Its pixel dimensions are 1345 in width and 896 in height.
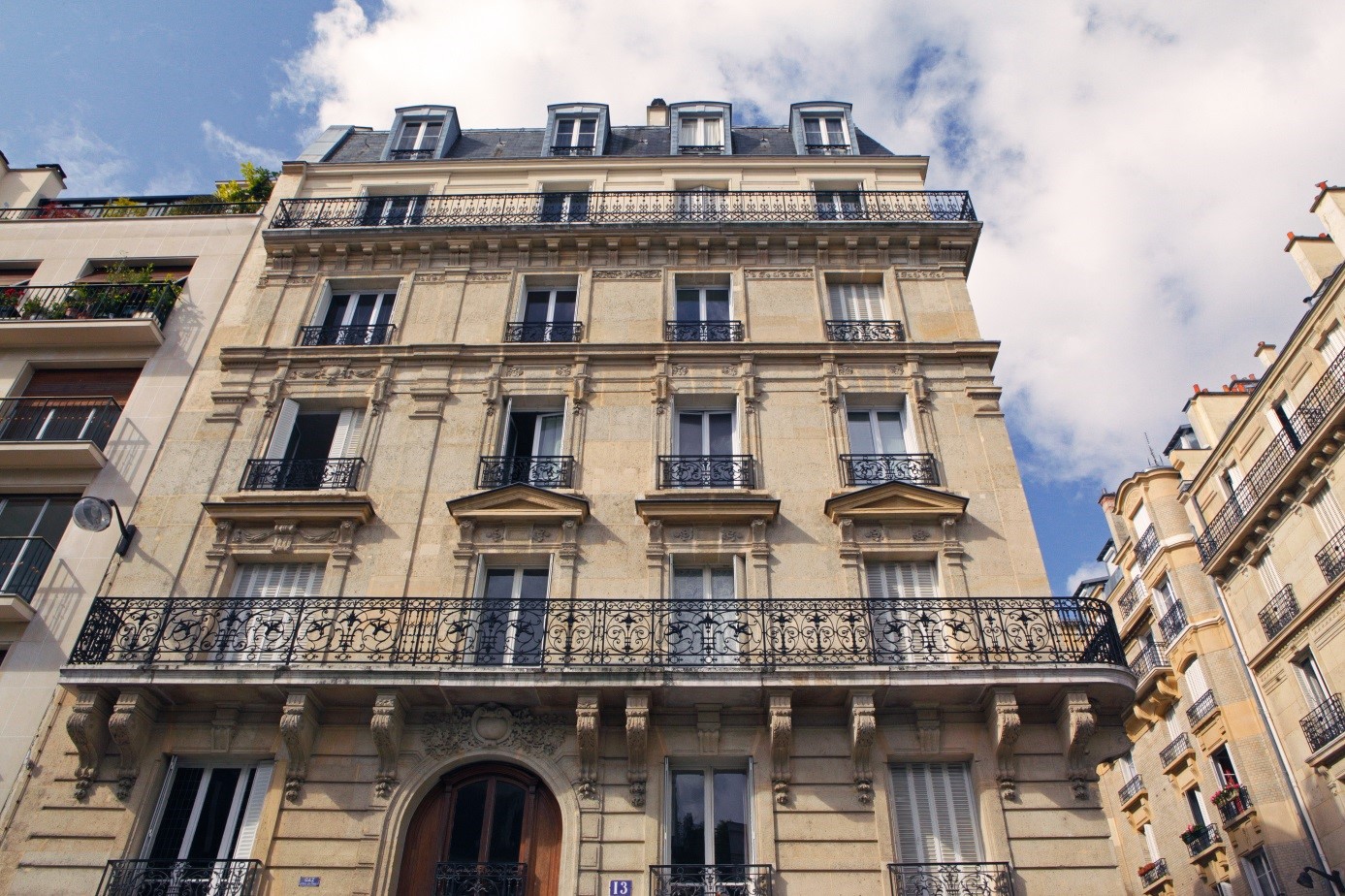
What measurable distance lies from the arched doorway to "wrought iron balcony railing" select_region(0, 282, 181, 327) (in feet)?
35.2

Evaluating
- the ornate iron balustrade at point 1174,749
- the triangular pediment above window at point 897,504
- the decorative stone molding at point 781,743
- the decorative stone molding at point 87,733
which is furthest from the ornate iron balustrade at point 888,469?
the ornate iron balustrade at point 1174,749

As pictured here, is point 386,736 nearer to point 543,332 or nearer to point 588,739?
point 588,739

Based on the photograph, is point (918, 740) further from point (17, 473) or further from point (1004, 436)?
point (17, 473)

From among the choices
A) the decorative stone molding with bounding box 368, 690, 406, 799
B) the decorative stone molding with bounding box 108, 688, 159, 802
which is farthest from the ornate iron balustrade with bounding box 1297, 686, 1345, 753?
the decorative stone molding with bounding box 108, 688, 159, 802

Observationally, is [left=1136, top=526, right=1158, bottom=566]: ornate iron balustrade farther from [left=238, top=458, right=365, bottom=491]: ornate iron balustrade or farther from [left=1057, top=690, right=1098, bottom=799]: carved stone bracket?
[left=238, top=458, right=365, bottom=491]: ornate iron balustrade

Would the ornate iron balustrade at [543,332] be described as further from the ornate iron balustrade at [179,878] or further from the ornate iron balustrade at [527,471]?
the ornate iron balustrade at [179,878]

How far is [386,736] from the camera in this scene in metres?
10.9

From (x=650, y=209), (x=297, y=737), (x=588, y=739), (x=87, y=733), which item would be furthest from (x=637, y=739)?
(x=650, y=209)

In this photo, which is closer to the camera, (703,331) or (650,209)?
(703,331)

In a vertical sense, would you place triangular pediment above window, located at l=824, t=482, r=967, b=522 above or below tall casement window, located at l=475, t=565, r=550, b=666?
above

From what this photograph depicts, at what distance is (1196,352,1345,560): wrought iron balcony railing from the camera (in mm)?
19344

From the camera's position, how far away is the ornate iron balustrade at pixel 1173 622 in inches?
968

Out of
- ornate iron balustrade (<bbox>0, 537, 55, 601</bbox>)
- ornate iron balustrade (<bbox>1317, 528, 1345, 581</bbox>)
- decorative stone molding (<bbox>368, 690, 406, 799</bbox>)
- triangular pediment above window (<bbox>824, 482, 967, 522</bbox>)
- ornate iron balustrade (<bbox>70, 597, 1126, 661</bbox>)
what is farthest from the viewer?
ornate iron balustrade (<bbox>1317, 528, 1345, 581</bbox>)

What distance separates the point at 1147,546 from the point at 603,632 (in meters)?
21.1
